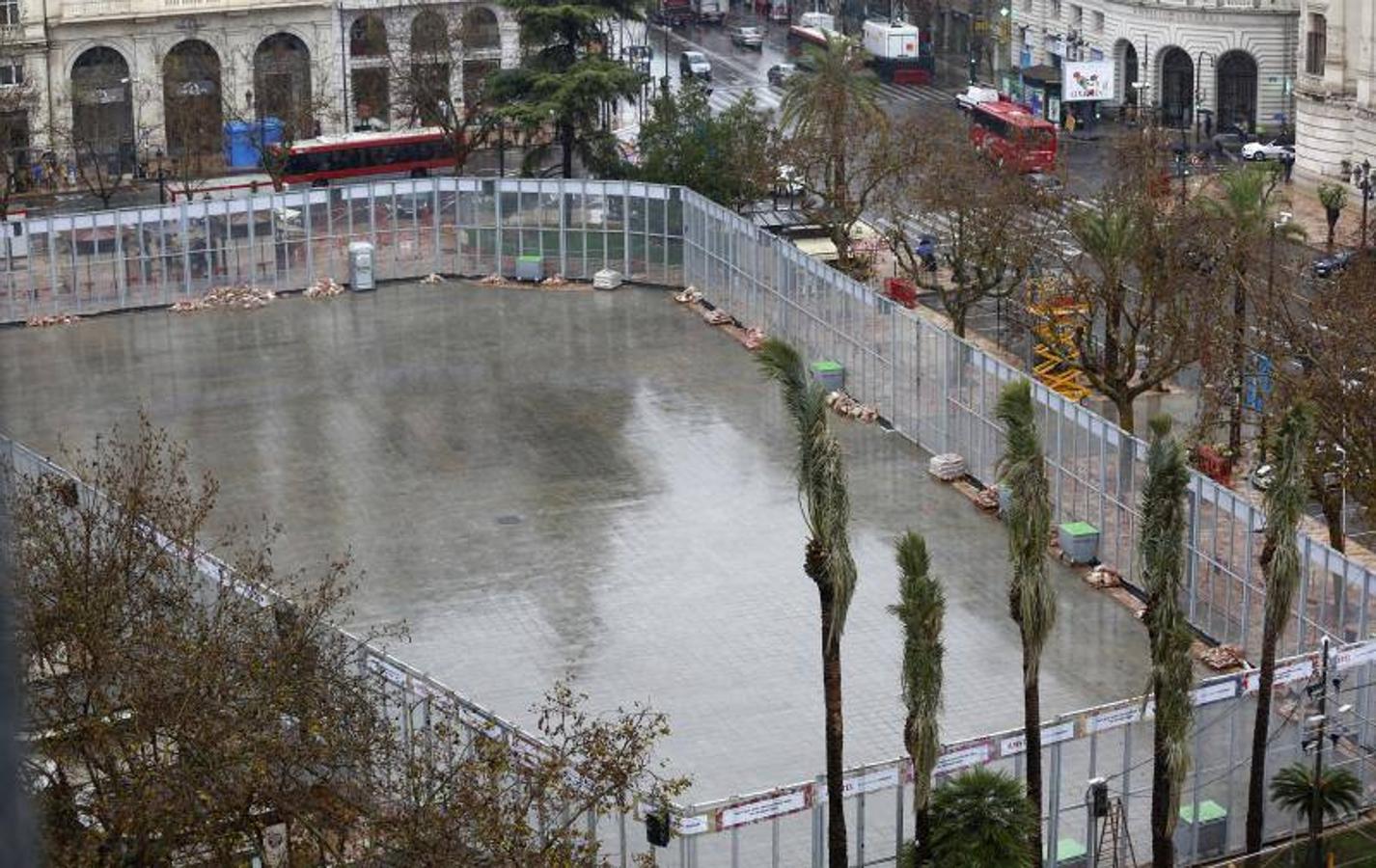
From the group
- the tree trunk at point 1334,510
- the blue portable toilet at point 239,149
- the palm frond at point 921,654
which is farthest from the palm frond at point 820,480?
the blue portable toilet at point 239,149

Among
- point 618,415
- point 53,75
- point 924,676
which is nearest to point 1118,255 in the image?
point 618,415

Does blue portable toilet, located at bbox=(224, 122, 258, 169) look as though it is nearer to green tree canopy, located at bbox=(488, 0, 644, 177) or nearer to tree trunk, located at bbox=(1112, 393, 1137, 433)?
green tree canopy, located at bbox=(488, 0, 644, 177)

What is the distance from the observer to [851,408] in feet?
166

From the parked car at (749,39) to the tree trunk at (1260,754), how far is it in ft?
283

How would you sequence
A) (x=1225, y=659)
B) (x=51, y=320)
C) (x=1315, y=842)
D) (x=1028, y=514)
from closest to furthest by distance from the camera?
(x=1028, y=514), (x=1315, y=842), (x=1225, y=659), (x=51, y=320)

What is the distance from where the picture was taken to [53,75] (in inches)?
3371

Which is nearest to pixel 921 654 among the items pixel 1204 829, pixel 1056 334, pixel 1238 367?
pixel 1204 829

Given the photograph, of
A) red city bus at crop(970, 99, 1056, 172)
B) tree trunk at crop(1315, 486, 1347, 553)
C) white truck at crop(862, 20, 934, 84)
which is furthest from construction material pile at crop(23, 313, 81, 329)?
white truck at crop(862, 20, 934, 84)

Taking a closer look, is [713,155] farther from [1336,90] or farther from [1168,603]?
[1168,603]

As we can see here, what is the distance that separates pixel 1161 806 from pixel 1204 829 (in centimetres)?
281

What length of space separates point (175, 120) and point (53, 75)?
530 centimetres

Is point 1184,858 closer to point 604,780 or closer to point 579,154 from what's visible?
point 604,780

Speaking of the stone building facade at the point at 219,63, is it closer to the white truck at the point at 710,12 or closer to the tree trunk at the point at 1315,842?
the white truck at the point at 710,12

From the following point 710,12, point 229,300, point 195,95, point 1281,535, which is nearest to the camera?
point 1281,535
